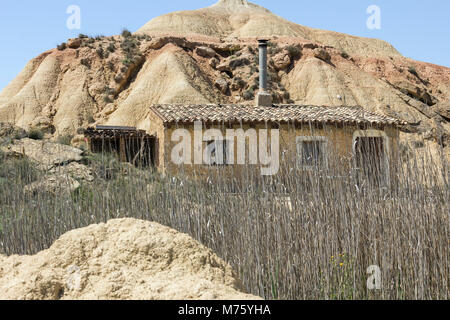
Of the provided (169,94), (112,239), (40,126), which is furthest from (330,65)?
(112,239)

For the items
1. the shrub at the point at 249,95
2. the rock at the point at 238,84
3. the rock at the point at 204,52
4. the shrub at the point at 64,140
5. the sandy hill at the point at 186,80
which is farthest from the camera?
the rock at the point at 204,52

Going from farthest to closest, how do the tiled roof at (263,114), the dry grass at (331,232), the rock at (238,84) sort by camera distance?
the rock at (238,84) → the tiled roof at (263,114) → the dry grass at (331,232)

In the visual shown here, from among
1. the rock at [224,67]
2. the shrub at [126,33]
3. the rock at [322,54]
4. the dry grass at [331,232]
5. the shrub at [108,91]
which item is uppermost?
the shrub at [126,33]

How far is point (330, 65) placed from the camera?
25234 millimetres

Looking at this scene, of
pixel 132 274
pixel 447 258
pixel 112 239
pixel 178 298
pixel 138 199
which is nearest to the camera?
pixel 178 298

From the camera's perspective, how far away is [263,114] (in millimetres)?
13055

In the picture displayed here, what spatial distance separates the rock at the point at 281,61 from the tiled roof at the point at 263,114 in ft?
34.6

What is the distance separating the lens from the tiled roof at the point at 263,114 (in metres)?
12.3

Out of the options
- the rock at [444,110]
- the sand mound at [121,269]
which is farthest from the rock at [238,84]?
the sand mound at [121,269]

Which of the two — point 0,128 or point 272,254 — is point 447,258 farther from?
point 0,128

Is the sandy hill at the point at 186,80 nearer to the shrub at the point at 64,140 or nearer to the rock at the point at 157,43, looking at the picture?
the rock at the point at 157,43

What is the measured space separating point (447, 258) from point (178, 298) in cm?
208

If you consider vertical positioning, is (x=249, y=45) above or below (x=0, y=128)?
above

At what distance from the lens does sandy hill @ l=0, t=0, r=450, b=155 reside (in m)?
21.6
